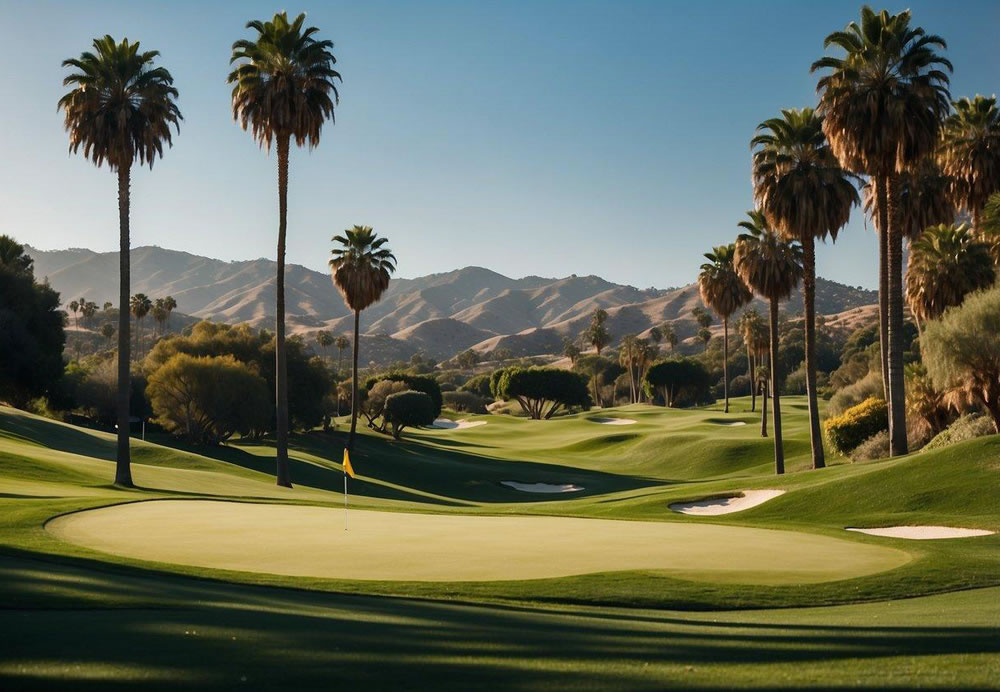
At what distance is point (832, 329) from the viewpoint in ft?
630

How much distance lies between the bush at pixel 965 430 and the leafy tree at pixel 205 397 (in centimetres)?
4219

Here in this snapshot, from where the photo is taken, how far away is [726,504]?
3450cm

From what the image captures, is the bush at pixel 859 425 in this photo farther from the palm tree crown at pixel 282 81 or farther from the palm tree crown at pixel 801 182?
the palm tree crown at pixel 282 81

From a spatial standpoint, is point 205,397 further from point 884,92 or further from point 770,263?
point 884,92

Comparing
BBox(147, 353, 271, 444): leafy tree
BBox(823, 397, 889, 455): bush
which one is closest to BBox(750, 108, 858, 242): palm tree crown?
BBox(823, 397, 889, 455): bush

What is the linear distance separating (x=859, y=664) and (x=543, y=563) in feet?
27.2

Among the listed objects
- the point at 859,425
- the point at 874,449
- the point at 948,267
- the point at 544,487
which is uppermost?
the point at 948,267

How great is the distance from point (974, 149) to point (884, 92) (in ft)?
48.2

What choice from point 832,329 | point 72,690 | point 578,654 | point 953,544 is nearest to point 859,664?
point 578,654

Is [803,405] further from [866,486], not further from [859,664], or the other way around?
[859,664]

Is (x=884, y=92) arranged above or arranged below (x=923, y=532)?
above

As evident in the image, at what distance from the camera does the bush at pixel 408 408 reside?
79.9 meters

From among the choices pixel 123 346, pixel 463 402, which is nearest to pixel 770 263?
pixel 123 346

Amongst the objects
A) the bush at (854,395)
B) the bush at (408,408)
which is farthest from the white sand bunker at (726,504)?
the bush at (408,408)
